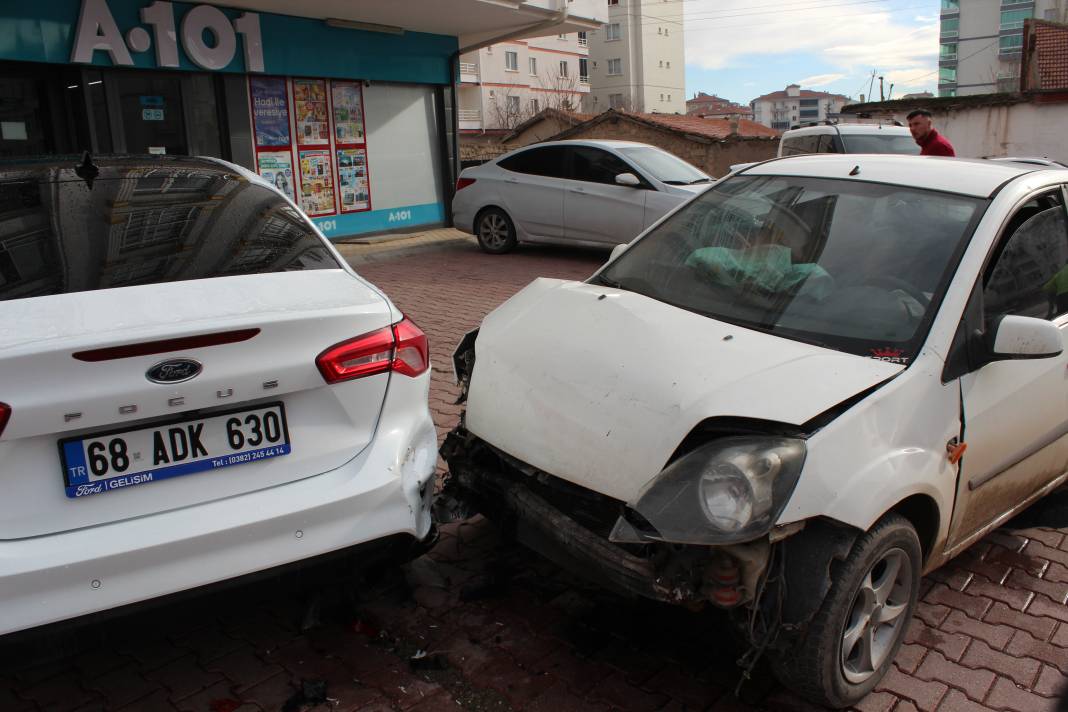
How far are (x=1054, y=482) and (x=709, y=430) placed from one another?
2.09m

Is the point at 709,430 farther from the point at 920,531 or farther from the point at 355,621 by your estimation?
the point at 355,621

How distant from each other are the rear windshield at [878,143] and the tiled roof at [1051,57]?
14.0 metres

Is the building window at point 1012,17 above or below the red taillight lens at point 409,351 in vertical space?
above

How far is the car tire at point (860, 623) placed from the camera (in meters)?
2.54

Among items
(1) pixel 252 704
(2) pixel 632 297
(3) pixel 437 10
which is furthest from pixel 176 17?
(1) pixel 252 704

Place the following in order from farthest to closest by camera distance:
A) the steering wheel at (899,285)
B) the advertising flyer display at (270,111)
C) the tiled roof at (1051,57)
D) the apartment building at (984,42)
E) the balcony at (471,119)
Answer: the apartment building at (984,42) → the balcony at (471,119) → the tiled roof at (1051,57) → the advertising flyer display at (270,111) → the steering wheel at (899,285)

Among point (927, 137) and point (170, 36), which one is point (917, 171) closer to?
point (927, 137)

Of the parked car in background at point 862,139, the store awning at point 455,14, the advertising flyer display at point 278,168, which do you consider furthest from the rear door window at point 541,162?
the parked car in background at point 862,139

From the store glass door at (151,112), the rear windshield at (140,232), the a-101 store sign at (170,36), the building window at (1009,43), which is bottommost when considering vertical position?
the rear windshield at (140,232)

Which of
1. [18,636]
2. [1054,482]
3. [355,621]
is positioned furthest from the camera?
[1054,482]

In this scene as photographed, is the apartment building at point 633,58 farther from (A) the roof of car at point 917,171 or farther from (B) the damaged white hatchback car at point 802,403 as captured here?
(B) the damaged white hatchback car at point 802,403

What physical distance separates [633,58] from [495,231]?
251 ft

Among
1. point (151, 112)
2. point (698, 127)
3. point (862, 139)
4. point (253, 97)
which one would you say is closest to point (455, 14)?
point (253, 97)

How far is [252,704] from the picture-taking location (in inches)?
111
